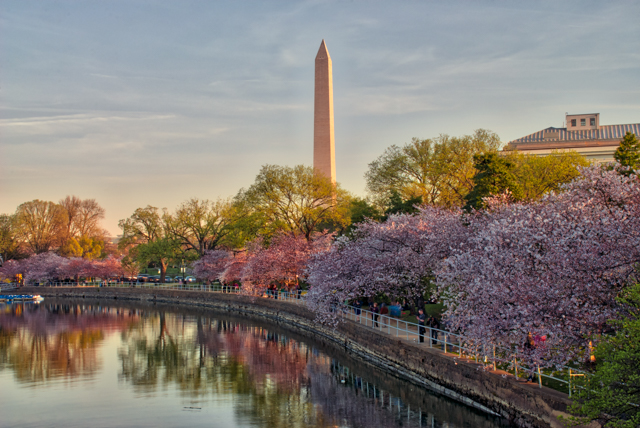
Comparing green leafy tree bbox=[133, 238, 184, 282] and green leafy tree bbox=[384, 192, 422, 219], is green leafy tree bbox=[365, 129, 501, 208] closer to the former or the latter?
green leafy tree bbox=[384, 192, 422, 219]

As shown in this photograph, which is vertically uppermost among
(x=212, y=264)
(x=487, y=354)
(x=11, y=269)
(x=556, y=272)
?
(x=556, y=272)

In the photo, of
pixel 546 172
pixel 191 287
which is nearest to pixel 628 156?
pixel 546 172

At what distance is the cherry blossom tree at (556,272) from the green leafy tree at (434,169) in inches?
1149

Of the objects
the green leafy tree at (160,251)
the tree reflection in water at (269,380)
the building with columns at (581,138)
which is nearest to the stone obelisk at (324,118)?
the tree reflection in water at (269,380)

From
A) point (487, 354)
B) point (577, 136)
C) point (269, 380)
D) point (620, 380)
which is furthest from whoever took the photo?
point (577, 136)

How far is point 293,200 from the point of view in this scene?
5953 centimetres

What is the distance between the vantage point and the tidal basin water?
2198cm

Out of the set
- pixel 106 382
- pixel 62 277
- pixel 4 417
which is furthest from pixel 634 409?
pixel 62 277

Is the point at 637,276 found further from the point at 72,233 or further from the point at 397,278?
the point at 72,233

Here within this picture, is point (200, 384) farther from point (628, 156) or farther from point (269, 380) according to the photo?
point (628, 156)

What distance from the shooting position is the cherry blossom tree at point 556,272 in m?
16.4

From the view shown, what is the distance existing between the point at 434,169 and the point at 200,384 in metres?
30.6

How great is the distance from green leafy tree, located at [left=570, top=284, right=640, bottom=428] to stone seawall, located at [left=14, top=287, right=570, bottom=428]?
370cm

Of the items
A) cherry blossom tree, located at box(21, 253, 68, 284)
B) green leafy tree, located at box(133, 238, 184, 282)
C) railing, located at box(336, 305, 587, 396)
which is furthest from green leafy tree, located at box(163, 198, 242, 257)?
railing, located at box(336, 305, 587, 396)
